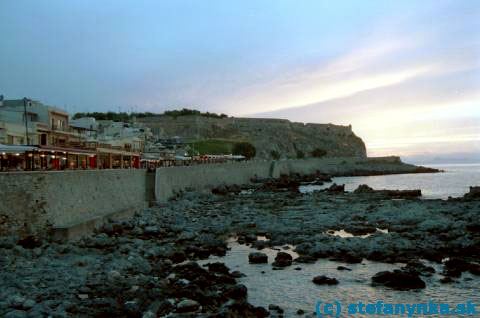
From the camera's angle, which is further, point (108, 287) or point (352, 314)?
point (108, 287)

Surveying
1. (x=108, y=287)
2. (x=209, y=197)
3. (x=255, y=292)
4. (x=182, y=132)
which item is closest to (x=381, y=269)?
(x=255, y=292)

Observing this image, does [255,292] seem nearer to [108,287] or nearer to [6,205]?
[108,287]

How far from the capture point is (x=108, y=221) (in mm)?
25391

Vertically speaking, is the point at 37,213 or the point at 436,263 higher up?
the point at 37,213

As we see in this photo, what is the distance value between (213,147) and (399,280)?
→ 9808 centimetres

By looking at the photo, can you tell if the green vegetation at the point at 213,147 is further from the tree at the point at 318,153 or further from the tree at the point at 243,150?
the tree at the point at 318,153

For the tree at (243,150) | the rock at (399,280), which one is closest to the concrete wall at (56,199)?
the rock at (399,280)

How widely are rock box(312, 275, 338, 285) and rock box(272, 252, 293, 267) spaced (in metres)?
2.48

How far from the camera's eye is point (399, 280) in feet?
51.4

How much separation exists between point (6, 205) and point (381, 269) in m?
14.8

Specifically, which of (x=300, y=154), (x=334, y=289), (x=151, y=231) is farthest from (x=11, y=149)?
(x=300, y=154)

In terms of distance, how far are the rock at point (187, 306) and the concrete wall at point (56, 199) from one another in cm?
938

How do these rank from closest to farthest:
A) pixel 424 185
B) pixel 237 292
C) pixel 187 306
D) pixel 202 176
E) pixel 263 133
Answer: pixel 187 306 → pixel 237 292 → pixel 202 176 → pixel 424 185 → pixel 263 133

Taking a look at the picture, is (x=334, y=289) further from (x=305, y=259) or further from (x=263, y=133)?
(x=263, y=133)
